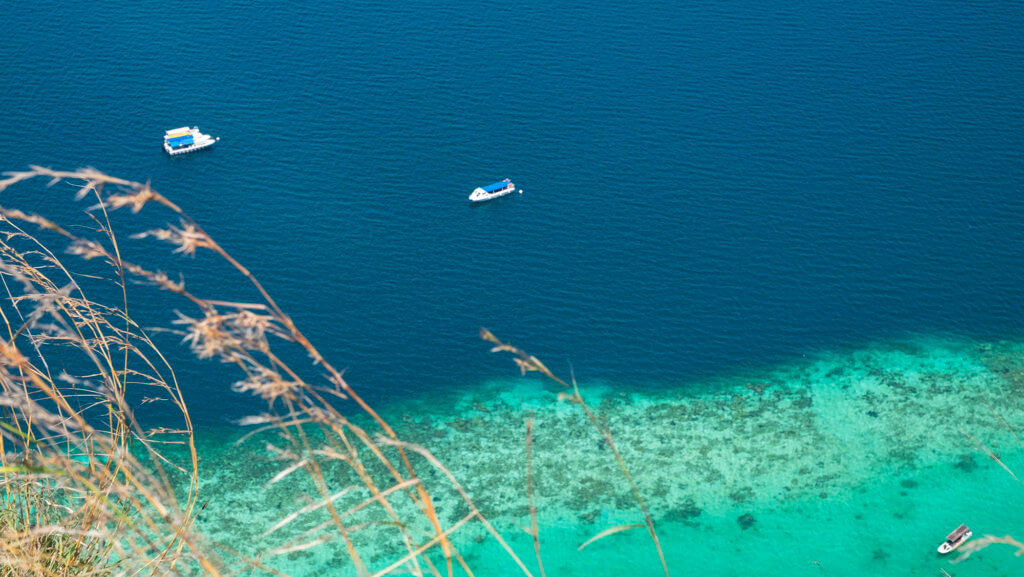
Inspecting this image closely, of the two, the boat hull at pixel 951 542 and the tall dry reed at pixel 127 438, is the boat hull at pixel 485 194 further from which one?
the tall dry reed at pixel 127 438

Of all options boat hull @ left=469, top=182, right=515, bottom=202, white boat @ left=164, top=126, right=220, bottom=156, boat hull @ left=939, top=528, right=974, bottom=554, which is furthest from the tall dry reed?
white boat @ left=164, top=126, right=220, bottom=156

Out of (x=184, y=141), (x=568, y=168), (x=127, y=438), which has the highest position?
(x=184, y=141)

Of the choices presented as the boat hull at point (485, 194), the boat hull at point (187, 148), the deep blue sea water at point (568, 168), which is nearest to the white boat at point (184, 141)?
the boat hull at point (187, 148)

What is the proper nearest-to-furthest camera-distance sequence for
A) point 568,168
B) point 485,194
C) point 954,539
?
1. point 954,539
2. point 485,194
3. point 568,168

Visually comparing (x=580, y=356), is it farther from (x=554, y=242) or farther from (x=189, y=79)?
(x=189, y=79)

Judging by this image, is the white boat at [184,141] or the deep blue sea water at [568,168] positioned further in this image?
the white boat at [184,141]

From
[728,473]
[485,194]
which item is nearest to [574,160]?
[485,194]

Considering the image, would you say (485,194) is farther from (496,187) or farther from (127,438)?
(127,438)
